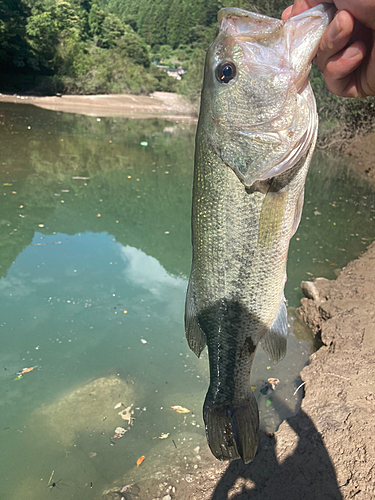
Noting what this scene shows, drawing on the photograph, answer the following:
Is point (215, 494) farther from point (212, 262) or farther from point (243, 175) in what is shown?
point (243, 175)

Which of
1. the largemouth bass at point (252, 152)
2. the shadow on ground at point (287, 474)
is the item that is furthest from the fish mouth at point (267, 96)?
the shadow on ground at point (287, 474)

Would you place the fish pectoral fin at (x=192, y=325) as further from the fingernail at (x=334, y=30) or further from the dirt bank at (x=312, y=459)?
the dirt bank at (x=312, y=459)

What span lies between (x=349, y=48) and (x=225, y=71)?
60 centimetres

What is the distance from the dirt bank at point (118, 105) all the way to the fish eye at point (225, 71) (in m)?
29.7

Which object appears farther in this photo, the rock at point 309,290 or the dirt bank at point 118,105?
the dirt bank at point 118,105

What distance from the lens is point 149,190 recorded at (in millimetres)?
10586

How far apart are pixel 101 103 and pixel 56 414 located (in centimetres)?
3650

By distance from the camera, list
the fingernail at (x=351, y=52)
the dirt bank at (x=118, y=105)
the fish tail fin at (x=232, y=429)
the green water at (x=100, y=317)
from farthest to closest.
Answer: the dirt bank at (x=118, y=105), the green water at (x=100, y=317), the fish tail fin at (x=232, y=429), the fingernail at (x=351, y=52)

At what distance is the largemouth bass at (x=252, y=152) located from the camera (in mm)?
1540

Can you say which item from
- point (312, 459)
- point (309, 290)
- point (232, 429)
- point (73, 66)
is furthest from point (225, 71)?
point (73, 66)

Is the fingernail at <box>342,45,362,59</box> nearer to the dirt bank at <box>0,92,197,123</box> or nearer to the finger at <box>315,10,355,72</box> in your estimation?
the finger at <box>315,10,355,72</box>

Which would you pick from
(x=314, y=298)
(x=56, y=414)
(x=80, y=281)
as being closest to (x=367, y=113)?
(x=314, y=298)

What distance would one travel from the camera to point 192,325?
1879 millimetres

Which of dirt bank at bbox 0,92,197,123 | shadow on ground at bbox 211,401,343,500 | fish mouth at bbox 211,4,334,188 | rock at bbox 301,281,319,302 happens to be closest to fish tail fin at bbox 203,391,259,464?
fish mouth at bbox 211,4,334,188
